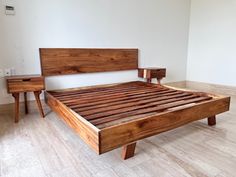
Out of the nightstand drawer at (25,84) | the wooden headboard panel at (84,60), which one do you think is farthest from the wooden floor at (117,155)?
the wooden headboard panel at (84,60)

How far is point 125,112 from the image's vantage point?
188 centimetres

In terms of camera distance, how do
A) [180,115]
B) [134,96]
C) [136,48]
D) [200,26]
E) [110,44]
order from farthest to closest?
[200,26], [136,48], [110,44], [134,96], [180,115]

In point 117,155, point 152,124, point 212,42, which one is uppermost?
point 212,42

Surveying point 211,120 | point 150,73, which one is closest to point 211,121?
point 211,120

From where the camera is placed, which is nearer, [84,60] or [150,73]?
[84,60]

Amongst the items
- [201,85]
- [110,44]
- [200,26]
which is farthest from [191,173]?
[200,26]

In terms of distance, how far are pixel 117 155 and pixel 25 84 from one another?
148 cm

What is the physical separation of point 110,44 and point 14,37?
150cm

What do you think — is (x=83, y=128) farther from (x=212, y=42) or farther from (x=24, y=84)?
(x=212, y=42)

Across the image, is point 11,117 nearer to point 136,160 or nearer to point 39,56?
point 39,56

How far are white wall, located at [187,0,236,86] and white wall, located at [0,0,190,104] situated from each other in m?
0.19

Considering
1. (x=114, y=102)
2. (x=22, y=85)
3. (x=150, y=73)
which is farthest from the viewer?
(x=150, y=73)

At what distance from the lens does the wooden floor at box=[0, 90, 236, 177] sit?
145cm

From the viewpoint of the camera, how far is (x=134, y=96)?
2541 mm
